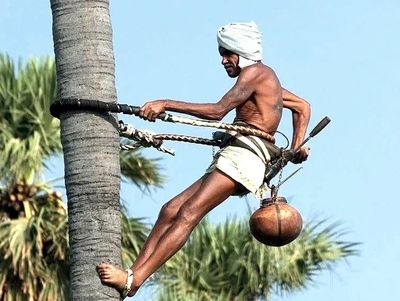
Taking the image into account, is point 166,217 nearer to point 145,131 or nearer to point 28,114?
point 145,131

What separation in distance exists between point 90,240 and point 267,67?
184 cm

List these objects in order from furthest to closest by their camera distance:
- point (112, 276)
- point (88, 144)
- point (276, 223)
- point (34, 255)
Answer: point (34, 255), point (276, 223), point (88, 144), point (112, 276)

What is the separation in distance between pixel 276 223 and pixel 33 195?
11.9 m

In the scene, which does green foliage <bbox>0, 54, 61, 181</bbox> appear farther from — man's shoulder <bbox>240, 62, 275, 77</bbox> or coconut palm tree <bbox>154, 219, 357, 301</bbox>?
man's shoulder <bbox>240, 62, 275, 77</bbox>

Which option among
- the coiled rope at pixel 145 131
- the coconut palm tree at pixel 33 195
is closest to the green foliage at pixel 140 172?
the coconut palm tree at pixel 33 195

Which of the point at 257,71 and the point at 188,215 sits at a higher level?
the point at 257,71

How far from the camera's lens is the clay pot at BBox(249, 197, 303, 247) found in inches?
458

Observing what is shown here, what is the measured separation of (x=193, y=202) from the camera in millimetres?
11719

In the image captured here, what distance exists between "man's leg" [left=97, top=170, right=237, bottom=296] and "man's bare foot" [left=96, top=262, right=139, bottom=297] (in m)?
0.25

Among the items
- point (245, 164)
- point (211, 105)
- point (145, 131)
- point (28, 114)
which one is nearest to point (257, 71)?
point (211, 105)

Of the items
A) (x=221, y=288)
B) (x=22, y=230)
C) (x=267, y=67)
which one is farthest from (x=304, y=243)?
(x=267, y=67)

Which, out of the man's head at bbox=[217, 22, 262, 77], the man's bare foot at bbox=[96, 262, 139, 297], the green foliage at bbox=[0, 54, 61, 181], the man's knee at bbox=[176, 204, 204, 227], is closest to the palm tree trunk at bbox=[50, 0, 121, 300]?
the man's bare foot at bbox=[96, 262, 139, 297]

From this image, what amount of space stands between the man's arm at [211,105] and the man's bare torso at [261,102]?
0.17ft

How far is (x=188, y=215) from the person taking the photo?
11711mm
